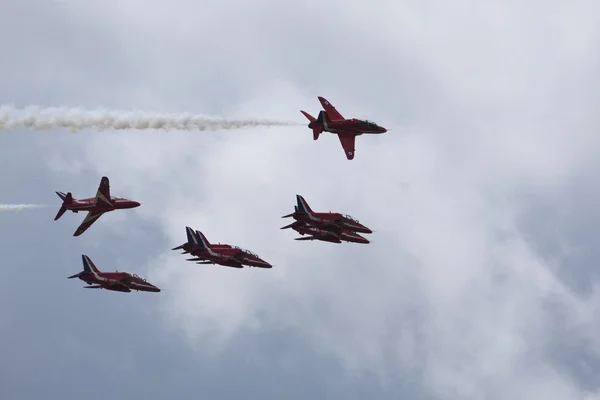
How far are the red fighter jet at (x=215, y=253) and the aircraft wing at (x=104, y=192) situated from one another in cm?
1022

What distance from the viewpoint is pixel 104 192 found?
153m

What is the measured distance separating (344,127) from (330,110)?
5314 millimetres

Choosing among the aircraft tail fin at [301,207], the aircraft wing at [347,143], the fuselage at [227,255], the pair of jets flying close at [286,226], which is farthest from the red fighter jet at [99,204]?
the aircraft wing at [347,143]

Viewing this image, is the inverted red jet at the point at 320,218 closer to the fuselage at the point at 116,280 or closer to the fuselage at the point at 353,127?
the fuselage at the point at 353,127

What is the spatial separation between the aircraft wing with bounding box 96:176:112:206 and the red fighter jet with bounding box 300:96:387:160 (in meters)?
25.1

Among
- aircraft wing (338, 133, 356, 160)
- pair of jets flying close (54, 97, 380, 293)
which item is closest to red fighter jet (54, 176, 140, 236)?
pair of jets flying close (54, 97, 380, 293)

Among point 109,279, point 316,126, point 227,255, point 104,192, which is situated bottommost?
point 109,279

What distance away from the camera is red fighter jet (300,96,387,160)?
493ft

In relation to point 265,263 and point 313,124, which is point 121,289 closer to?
point 265,263

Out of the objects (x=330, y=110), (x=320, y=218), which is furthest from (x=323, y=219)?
(x=330, y=110)

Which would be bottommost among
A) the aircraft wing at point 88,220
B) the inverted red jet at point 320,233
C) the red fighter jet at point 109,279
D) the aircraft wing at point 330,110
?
the red fighter jet at point 109,279

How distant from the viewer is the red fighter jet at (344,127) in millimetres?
150250

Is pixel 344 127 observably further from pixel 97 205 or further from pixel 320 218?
pixel 97 205

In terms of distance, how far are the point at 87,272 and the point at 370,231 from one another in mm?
35227
